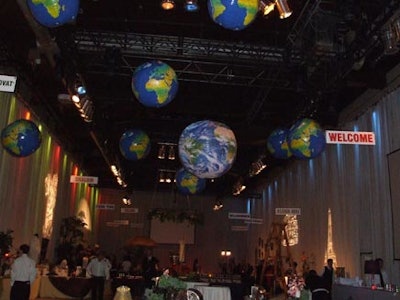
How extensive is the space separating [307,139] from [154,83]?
2.44 metres

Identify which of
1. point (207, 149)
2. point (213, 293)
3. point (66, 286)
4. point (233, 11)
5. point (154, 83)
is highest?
point (233, 11)

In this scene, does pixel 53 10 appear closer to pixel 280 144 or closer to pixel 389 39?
pixel 389 39

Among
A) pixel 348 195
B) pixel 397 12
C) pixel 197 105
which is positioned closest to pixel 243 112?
pixel 197 105

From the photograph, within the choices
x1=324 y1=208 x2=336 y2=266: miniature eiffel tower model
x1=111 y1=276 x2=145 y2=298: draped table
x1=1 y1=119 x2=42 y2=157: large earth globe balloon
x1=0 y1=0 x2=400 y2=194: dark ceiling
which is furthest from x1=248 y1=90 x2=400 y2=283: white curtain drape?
x1=1 y1=119 x2=42 y2=157: large earth globe balloon

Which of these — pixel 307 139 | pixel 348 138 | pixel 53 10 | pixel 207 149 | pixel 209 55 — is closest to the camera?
pixel 53 10

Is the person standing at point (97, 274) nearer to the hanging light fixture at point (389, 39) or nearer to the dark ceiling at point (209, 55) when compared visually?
the dark ceiling at point (209, 55)

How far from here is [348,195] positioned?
10.9m

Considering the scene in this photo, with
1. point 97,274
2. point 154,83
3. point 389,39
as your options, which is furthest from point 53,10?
point 97,274

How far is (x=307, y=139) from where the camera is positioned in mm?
6598

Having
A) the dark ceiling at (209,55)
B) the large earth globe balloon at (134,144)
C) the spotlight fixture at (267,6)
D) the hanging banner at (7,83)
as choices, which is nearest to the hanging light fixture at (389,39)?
the dark ceiling at (209,55)

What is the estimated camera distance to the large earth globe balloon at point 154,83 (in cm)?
527

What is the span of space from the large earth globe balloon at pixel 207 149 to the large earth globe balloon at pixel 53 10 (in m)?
1.76

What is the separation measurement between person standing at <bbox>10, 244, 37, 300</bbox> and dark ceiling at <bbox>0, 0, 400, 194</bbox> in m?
3.08

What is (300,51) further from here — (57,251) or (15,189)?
(57,251)
